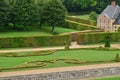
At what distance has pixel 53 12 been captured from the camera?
173ft

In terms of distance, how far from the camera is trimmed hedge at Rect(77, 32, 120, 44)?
43594 mm

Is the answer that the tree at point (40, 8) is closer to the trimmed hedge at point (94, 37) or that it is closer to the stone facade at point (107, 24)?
the stone facade at point (107, 24)

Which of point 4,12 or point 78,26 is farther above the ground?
point 4,12

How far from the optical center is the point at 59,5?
175ft

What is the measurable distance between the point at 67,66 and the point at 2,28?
1036 inches

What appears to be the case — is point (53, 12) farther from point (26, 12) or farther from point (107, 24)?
point (107, 24)

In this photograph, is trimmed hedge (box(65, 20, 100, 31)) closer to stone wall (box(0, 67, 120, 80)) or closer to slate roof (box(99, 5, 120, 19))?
slate roof (box(99, 5, 120, 19))

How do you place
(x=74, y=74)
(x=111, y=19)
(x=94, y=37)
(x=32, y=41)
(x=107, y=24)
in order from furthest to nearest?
(x=107, y=24) → (x=111, y=19) → (x=94, y=37) → (x=32, y=41) → (x=74, y=74)

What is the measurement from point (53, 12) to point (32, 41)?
1268 centimetres

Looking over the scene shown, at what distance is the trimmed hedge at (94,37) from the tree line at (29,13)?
1002 cm

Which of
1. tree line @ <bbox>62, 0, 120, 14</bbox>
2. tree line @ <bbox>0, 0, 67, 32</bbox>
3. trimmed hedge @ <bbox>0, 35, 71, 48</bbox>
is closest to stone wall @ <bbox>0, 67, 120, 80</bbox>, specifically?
trimmed hedge @ <bbox>0, 35, 71, 48</bbox>

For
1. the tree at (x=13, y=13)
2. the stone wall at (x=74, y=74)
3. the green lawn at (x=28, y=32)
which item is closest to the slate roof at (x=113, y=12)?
the green lawn at (x=28, y=32)

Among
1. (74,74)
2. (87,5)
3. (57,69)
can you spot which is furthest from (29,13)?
(87,5)

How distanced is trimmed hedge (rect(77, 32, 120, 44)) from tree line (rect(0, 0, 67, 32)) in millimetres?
10022
